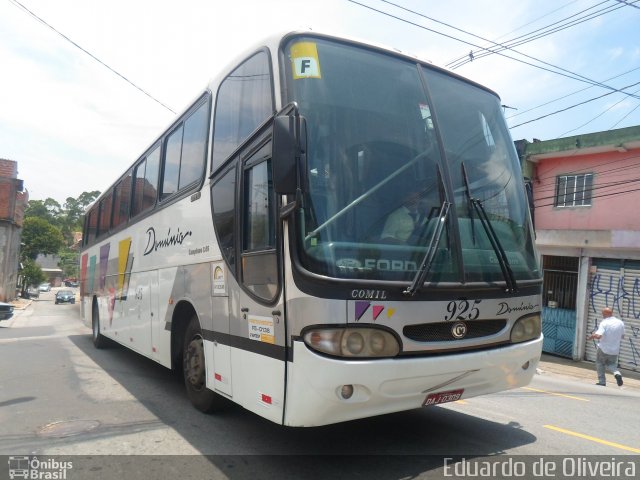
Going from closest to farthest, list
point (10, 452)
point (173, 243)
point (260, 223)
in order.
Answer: point (260, 223)
point (10, 452)
point (173, 243)

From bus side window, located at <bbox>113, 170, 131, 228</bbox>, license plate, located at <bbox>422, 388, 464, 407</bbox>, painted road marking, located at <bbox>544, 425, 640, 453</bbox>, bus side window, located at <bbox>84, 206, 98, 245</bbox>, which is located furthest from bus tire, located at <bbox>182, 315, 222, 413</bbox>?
bus side window, located at <bbox>84, 206, 98, 245</bbox>

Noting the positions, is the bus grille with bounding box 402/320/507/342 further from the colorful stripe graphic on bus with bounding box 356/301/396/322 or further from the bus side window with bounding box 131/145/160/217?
the bus side window with bounding box 131/145/160/217

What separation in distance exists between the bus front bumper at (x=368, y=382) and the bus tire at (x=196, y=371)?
198 centimetres

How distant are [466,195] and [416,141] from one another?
61 centimetres

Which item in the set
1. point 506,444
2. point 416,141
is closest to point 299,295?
point 416,141

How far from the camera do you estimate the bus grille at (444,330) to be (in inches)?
151

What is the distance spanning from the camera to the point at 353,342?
3604mm

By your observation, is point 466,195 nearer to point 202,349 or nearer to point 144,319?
point 202,349

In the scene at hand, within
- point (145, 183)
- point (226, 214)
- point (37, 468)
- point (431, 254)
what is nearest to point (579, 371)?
point (145, 183)

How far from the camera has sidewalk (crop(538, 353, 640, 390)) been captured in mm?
12648

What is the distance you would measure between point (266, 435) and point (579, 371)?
11924mm

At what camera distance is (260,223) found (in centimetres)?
424

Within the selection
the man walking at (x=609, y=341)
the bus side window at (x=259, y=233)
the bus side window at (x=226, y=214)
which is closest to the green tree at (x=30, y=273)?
the man walking at (x=609, y=341)

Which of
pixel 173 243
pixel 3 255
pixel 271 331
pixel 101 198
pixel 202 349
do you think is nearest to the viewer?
pixel 271 331
